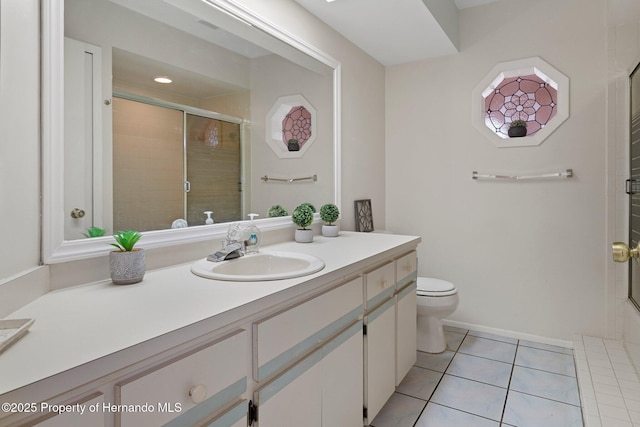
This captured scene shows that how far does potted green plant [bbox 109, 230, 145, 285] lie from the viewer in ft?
3.86

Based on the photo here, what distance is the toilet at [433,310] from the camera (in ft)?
8.09

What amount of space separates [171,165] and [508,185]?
2.39 m

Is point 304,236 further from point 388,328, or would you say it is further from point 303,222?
point 388,328

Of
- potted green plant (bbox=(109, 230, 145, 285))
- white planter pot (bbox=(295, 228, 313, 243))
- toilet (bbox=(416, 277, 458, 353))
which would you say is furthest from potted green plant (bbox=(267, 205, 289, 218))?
toilet (bbox=(416, 277, 458, 353))

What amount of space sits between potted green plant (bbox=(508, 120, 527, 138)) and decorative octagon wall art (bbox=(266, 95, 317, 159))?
1.50 meters

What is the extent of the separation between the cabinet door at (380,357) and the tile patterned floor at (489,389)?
180 mm

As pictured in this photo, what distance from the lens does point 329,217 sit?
2.36 metres

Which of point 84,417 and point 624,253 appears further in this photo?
point 624,253

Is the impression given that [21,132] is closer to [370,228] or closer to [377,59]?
[370,228]

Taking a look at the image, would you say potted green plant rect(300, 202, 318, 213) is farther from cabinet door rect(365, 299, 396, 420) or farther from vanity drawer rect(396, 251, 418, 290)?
cabinet door rect(365, 299, 396, 420)

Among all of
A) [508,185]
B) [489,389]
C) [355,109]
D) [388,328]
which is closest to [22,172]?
[388,328]

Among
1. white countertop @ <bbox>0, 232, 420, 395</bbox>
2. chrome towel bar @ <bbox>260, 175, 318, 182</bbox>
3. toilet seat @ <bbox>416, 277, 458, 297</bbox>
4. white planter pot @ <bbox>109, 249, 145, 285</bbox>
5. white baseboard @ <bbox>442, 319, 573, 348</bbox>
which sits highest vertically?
chrome towel bar @ <bbox>260, 175, 318, 182</bbox>

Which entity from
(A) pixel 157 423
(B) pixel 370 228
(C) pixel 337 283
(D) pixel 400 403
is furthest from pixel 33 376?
(B) pixel 370 228

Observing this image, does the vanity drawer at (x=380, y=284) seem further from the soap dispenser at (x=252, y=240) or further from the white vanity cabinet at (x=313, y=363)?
the soap dispenser at (x=252, y=240)
